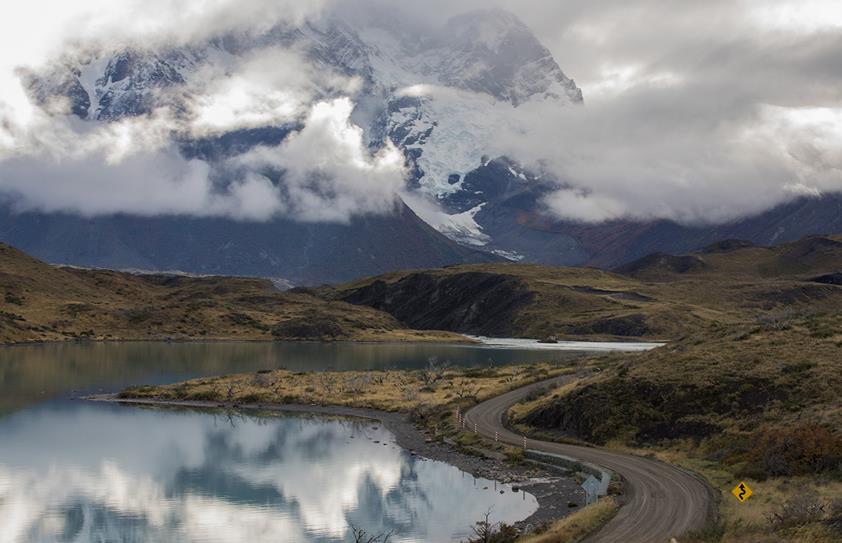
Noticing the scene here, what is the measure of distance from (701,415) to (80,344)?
168498mm

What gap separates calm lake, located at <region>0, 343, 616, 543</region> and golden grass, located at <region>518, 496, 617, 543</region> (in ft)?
24.6

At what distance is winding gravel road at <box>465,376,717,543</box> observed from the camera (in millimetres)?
40406

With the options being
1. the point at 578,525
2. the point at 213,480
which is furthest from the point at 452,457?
the point at 578,525

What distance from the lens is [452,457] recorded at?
71188 mm

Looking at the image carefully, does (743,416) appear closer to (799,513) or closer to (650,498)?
(650,498)

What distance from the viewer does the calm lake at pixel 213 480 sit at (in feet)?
171

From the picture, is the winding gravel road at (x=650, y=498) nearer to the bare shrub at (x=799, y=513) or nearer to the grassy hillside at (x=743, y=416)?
the grassy hillside at (x=743, y=416)

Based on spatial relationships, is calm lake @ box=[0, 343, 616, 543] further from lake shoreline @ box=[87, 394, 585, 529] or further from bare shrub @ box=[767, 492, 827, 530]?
bare shrub @ box=[767, 492, 827, 530]

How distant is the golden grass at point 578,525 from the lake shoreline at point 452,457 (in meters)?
3.83

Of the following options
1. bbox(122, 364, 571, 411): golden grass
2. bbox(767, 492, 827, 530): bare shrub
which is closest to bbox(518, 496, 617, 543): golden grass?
bbox(767, 492, 827, 530): bare shrub

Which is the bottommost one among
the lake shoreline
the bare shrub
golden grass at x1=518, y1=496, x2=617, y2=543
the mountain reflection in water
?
the mountain reflection in water

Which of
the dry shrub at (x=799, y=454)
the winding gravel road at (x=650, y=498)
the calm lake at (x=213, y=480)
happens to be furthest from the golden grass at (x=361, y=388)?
the dry shrub at (x=799, y=454)

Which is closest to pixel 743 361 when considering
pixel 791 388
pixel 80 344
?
pixel 791 388

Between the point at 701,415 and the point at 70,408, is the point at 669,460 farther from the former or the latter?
the point at 70,408
